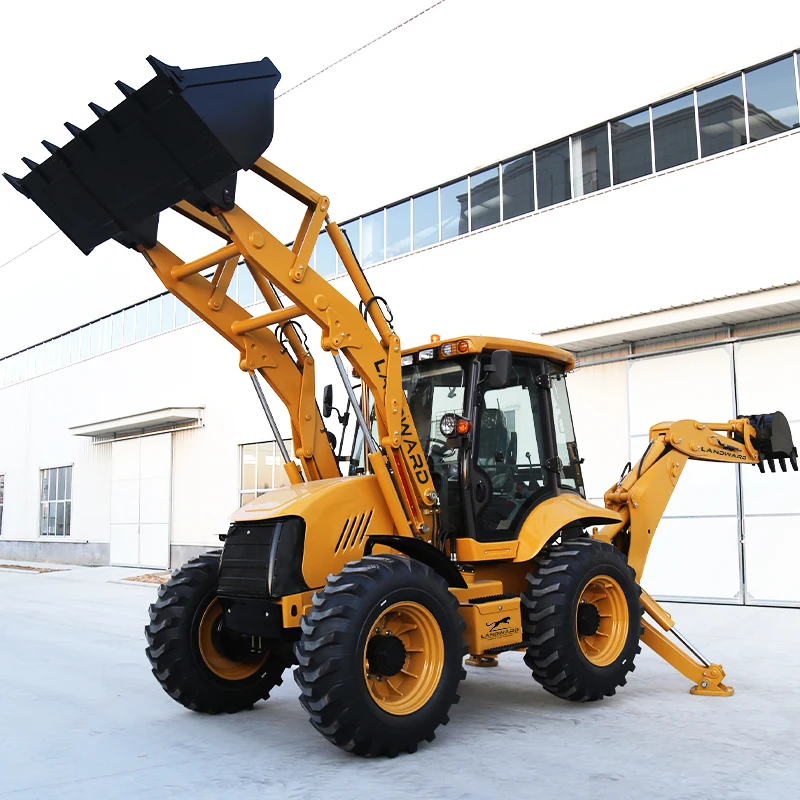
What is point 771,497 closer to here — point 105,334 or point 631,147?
point 631,147

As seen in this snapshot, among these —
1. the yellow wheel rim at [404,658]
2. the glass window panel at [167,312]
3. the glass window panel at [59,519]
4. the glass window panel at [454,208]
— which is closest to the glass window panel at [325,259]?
the glass window panel at [454,208]

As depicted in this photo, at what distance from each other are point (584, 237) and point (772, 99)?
3.27m

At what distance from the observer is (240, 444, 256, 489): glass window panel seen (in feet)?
67.3

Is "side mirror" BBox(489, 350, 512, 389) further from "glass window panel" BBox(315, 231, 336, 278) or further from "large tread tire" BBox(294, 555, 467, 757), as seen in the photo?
"glass window panel" BBox(315, 231, 336, 278)

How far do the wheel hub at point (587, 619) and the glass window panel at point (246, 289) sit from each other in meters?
15.9

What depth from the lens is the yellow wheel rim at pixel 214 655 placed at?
631cm

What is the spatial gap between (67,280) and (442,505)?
27019 millimetres

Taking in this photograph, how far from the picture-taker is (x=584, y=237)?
13664mm

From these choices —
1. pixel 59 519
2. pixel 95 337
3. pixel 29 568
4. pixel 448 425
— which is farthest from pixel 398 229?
pixel 59 519

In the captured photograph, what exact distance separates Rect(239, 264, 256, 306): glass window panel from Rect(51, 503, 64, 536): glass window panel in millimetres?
11849

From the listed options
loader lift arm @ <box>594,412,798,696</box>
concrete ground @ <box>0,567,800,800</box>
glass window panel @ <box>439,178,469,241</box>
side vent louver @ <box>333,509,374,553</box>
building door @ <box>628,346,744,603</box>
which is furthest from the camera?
glass window panel @ <box>439,178,469,241</box>

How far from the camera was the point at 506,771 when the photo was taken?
15.8ft

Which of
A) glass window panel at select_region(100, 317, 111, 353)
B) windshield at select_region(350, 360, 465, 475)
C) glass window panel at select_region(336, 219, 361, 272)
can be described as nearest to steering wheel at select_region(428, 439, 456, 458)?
windshield at select_region(350, 360, 465, 475)

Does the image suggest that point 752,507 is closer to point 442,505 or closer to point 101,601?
point 442,505
